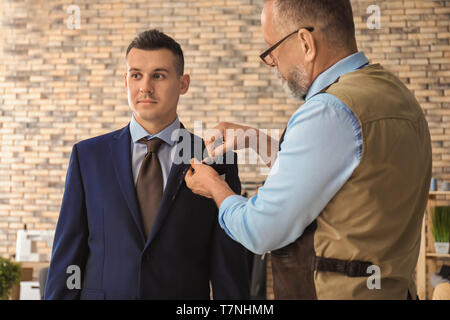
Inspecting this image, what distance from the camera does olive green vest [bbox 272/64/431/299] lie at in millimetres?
1206

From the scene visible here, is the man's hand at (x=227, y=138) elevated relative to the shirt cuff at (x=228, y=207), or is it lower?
elevated

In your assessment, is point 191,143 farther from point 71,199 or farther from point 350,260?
point 350,260

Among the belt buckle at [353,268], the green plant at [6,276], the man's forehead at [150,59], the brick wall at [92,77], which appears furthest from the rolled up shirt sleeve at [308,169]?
the brick wall at [92,77]

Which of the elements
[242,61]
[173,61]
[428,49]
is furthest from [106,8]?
[173,61]

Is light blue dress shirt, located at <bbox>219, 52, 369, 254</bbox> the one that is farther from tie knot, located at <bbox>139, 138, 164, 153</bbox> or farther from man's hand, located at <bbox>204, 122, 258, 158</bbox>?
tie knot, located at <bbox>139, 138, 164, 153</bbox>

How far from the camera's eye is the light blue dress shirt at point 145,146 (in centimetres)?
171

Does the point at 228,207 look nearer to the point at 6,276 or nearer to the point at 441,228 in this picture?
the point at 6,276

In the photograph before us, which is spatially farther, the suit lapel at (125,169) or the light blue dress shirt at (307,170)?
the suit lapel at (125,169)

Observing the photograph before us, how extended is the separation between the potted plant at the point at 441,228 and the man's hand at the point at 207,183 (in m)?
5.06

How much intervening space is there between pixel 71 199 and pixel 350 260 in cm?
90

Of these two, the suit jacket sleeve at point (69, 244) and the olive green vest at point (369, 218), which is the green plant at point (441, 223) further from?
the suit jacket sleeve at point (69, 244)

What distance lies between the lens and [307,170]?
Result: 3.93 ft

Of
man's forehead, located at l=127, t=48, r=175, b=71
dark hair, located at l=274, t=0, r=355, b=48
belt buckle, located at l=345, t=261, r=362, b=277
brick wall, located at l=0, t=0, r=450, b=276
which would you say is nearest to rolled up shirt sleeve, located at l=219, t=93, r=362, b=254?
belt buckle, located at l=345, t=261, r=362, b=277

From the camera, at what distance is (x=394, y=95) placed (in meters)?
1.29
